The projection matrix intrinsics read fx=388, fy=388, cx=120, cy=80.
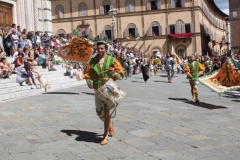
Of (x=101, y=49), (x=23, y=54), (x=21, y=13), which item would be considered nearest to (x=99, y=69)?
(x=101, y=49)

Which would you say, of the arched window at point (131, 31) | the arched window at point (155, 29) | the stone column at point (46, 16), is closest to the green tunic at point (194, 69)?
the stone column at point (46, 16)

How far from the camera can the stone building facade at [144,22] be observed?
171 feet

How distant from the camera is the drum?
6863 mm

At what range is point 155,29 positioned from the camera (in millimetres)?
53250

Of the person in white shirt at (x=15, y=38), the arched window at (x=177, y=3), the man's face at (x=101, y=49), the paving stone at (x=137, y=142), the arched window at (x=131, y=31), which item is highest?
the arched window at (x=177, y=3)

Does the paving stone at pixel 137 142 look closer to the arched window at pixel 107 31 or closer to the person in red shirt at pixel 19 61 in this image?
the person in red shirt at pixel 19 61

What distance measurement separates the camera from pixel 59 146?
267 inches

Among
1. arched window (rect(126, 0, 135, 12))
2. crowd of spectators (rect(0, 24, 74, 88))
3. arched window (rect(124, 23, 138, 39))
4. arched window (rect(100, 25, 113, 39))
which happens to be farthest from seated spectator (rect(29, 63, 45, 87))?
arched window (rect(100, 25, 113, 39))

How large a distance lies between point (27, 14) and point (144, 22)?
30.1 metres

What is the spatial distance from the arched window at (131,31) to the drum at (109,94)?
47.0m

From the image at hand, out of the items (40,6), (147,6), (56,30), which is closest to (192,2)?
(147,6)

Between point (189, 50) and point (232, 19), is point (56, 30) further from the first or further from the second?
point (232, 19)

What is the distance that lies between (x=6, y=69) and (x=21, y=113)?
4639 millimetres

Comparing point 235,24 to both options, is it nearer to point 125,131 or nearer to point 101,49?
point 125,131
